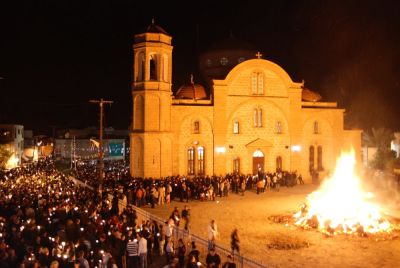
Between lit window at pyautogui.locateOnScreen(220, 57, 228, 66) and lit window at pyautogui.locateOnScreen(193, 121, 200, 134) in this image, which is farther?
lit window at pyautogui.locateOnScreen(220, 57, 228, 66)

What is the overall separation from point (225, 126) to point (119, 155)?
40553 millimetres

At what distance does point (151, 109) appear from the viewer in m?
33.5

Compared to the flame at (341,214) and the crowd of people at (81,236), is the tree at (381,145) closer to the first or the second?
the flame at (341,214)

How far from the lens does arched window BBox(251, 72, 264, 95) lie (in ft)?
123

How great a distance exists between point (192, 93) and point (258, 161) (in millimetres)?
8594

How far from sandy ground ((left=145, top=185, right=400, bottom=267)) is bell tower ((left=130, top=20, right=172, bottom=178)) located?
8.14m

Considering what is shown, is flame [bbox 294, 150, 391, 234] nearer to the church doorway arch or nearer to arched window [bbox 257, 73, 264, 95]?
Answer: the church doorway arch

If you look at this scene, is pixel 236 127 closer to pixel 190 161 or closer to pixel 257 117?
pixel 257 117

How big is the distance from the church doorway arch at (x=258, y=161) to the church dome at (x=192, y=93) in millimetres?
6977

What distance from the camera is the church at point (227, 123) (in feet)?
111

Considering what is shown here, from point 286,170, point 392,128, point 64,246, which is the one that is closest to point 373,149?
point 392,128

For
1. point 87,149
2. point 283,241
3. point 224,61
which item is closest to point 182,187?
point 283,241

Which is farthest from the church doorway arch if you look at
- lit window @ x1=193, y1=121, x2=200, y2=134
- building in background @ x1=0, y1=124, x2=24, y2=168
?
building in background @ x1=0, y1=124, x2=24, y2=168

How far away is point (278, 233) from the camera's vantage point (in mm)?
19188
